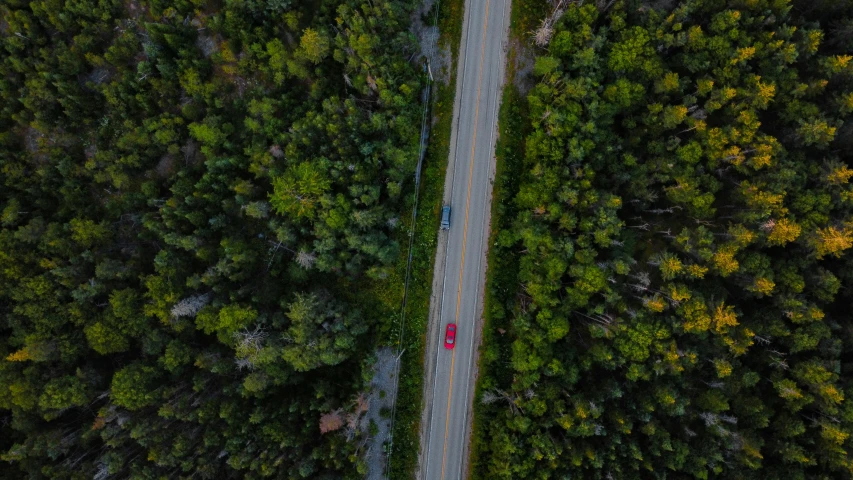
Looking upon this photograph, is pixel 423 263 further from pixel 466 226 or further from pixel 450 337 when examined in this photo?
pixel 450 337

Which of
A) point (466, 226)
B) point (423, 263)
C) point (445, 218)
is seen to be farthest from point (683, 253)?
point (423, 263)

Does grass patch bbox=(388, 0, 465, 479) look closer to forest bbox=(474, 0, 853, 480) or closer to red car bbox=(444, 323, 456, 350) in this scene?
red car bbox=(444, 323, 456, 350)

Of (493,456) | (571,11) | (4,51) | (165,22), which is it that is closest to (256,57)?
(165,22)

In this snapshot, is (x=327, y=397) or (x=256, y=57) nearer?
(x=327, y=397)

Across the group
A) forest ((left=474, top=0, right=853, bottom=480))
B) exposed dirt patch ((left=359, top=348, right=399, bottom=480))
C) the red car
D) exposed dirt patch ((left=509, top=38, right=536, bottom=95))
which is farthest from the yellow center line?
exposed dirt patch ((left=359, top=348, right=399, bottom=480))

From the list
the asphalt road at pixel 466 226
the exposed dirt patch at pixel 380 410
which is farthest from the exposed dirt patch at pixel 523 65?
the exposed dirt patch at pixel 380 410

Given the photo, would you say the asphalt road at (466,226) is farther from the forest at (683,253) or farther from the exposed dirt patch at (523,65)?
the forest at (683,253)

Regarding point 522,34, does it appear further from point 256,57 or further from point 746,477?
point 746,477
